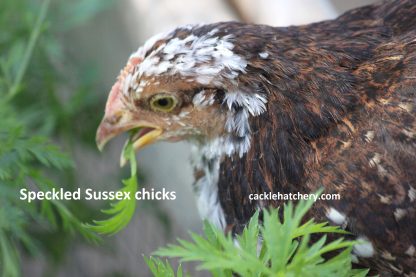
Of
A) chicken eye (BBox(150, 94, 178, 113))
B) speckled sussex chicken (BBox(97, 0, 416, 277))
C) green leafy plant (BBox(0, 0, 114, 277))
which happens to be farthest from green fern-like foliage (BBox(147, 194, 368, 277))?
green leafy plant (BBox(0, 0, 114, 277))

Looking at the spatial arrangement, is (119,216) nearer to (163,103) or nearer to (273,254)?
(163,103)

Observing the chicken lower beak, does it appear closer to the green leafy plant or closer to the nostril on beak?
the nostril on beak

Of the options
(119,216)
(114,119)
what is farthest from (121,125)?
(119,216)

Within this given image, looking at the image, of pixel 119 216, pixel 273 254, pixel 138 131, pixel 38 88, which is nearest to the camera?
pixel 273 254

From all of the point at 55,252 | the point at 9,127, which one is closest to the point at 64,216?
the point at 9,127

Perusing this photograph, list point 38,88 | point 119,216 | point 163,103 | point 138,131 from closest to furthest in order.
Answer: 1. point 119,216
2. point 163,103
3. point 138,131
4. point 38,88

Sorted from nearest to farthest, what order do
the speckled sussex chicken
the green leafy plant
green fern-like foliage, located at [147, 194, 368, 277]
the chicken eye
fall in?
green fern-like foliage, located at [147, 194, 368, 277] → the speckled sussex chicken → the chicken eye → the green leafy plant

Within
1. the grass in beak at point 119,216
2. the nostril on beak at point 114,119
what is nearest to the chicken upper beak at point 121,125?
the nostril on beak at point 114,119

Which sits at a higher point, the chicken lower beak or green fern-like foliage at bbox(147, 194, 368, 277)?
the chicken lower beak

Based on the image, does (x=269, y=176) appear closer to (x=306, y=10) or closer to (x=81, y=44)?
(x=306, y=10)
